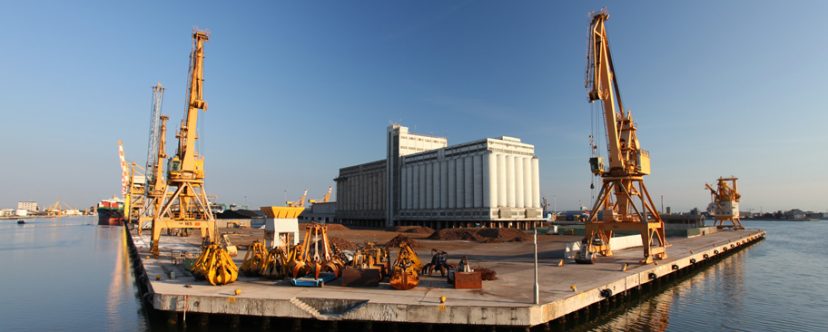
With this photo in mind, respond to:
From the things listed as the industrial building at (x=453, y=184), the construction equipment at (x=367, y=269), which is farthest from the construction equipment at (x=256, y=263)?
the industrial building at (x=453, y=184)

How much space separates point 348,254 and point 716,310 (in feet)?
75.6

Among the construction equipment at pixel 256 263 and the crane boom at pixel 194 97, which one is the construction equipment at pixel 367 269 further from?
the crane boom at pixel 194 97

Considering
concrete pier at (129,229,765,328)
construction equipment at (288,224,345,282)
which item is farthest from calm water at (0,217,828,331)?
construction equipment at (288,224,345,282)

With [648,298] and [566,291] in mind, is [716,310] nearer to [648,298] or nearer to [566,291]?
[648,298]

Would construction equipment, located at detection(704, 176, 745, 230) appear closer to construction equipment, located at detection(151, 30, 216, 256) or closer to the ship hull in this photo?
construction equipment, located at detection(151, 30, 216, 256)

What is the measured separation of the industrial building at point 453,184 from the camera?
387 ft

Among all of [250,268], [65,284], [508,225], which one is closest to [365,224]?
[508,225]

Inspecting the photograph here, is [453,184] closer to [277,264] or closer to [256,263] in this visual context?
[256,263]

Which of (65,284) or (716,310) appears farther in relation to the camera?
(65,284)

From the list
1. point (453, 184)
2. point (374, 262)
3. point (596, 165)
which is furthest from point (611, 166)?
point (453, 184)

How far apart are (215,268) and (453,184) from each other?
10518cm

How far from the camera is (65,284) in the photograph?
3794 cm

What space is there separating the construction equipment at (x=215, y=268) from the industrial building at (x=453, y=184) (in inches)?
3705

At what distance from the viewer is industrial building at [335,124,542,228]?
4641 inches
